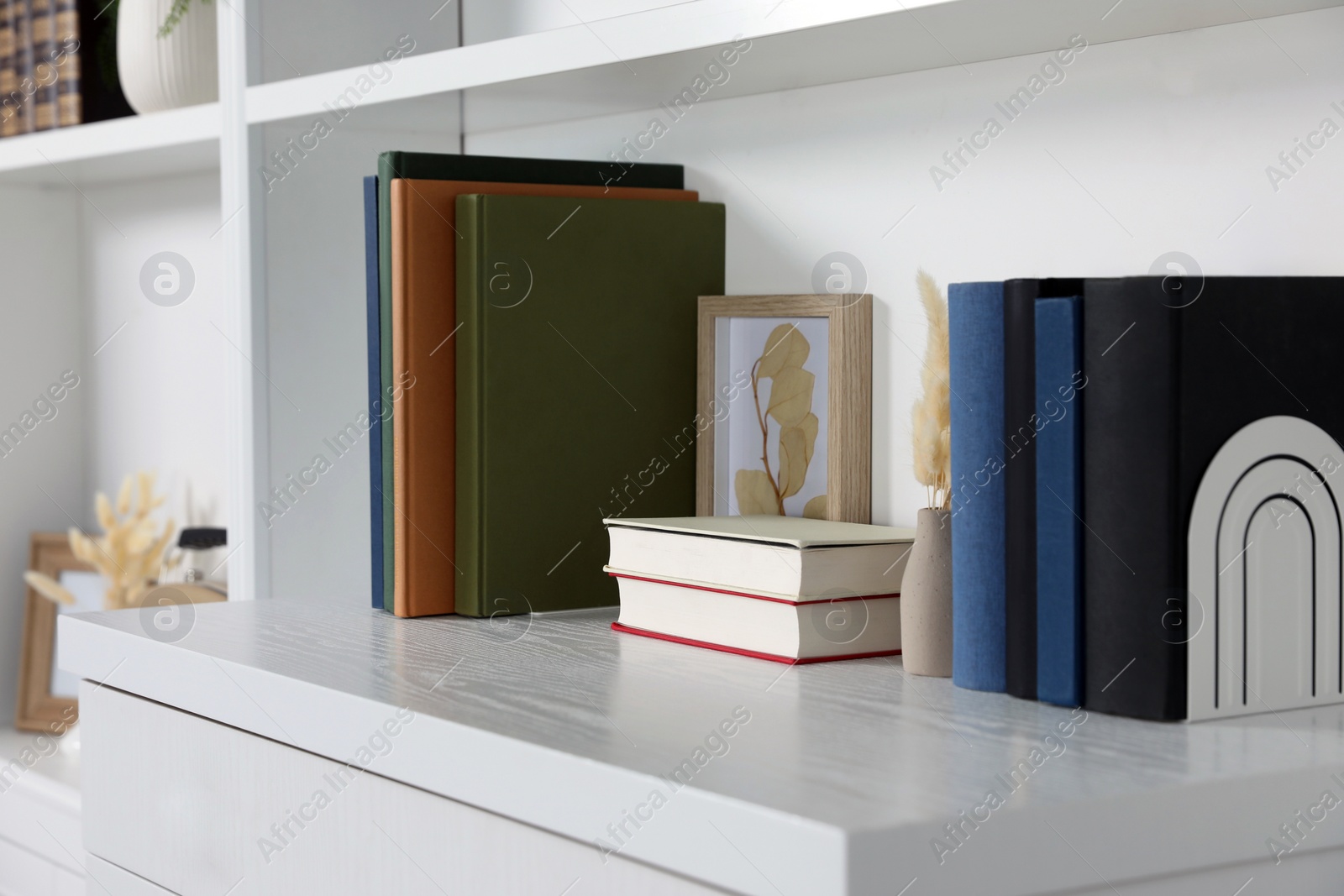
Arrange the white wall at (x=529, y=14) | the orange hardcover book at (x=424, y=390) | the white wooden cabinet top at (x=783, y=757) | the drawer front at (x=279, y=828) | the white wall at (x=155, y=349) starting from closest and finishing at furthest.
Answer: the white wooden cabinet top at (x=783, y=757), the drawer front at (x=279, y=828), the orange hardcover book at (x=424, y=390), the white wall at (x=529, y=14), the white wall at (x=155, y=349)

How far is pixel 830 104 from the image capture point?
3.39 ft

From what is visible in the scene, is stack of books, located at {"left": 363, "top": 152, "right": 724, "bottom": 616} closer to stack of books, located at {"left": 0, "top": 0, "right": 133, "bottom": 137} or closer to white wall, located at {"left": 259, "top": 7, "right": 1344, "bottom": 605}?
white wall, located at {"left": 259, "top": 7, "right": 1344, "bottom": 605}

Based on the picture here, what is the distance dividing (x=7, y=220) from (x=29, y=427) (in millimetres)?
287

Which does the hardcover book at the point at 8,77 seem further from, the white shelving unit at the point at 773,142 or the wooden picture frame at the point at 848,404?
the wooden picture frame at the point at 848,404

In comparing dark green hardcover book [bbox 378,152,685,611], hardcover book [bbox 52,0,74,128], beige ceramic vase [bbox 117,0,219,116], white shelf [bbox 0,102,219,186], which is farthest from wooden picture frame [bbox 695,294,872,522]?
hardcover book [bbox 52,0,74,128]

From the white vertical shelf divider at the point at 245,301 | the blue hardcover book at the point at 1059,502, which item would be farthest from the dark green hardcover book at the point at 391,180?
the blue hardcover book at the point at 1059,502

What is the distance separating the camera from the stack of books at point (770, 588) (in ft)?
2.68

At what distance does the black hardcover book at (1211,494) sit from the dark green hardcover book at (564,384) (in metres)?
0.43

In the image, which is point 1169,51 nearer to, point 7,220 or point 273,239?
point 273,239

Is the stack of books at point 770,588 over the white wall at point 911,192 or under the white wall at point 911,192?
under

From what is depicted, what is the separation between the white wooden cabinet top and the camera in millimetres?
524

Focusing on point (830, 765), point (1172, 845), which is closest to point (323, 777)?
point (830, 765)

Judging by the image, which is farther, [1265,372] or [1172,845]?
[1265,372]

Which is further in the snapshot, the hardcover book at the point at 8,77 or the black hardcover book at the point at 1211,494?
the hardcover book at the point at 8,77
